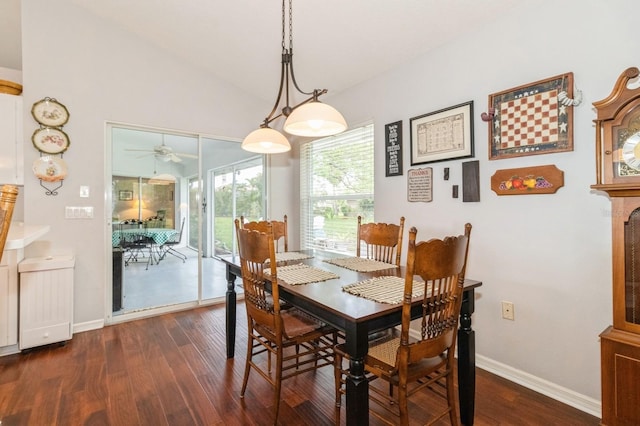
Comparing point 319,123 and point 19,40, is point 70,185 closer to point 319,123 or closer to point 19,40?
point 19,40

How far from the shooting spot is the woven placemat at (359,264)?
2.19m

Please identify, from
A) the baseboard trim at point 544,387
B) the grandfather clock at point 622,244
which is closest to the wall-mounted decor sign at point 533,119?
the grandfather clock at point 622,244

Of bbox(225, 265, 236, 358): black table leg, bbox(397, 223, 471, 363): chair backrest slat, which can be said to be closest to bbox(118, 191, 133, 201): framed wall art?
bbox(225, 265, 236, 358): black table leg

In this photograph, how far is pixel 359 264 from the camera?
2332mm

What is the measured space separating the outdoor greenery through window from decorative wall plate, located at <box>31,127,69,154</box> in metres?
2.58

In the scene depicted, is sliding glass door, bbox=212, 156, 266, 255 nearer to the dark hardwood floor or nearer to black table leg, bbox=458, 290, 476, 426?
the dark hardwood floor

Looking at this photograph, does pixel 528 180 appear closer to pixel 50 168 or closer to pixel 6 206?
pixel 6 206

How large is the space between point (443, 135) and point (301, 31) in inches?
61.5

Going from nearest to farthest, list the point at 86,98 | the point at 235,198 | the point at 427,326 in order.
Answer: the point at 427,326, the point at 86,98, the point at 235,198

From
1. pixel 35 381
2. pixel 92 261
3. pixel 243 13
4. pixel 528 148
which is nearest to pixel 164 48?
pixel 243 13

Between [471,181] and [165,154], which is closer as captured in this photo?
[471,181]

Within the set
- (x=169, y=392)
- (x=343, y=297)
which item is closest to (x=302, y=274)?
(x=343, y=297)

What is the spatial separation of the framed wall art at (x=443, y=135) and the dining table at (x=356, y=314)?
3.45ft

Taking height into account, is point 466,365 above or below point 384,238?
below
